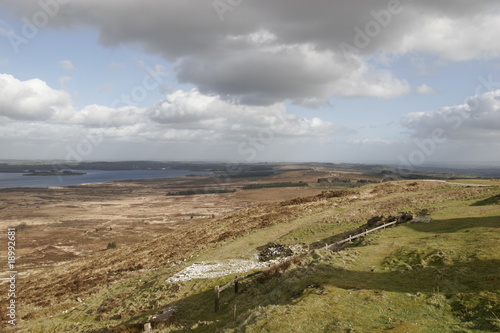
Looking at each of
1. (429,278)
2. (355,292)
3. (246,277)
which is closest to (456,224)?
(429,278)

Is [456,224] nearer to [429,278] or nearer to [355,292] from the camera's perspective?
[429,278]

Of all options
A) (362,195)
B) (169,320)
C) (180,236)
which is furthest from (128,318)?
(362,195)

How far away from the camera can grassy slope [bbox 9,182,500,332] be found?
11.8 m

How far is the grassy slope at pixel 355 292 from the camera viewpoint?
11820mm

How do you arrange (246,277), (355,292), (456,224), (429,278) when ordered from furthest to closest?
1. (456,224)
2. (246,277)
3. (429,278)
4. (355,292)

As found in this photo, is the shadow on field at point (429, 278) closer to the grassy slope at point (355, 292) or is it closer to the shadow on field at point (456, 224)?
the grassy slope at point (355, 292)

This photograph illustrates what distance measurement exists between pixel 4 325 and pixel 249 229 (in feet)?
92.4

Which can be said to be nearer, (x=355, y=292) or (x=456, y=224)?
(x=355, y=292)

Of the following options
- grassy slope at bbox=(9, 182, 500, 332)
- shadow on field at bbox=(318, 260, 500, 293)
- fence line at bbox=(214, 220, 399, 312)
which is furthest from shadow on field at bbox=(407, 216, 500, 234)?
shadow on field at bbox=(318, 260, 500, 293)

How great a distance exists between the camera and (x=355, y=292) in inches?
572

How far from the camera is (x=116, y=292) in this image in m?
28.4

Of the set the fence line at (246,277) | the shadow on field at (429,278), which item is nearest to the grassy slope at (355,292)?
the shadow on field at (429,278)

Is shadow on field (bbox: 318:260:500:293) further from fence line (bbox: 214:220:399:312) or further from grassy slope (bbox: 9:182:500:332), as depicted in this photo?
fence line (bbox: 214:220:399:312)

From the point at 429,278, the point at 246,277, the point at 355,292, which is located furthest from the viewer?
the point at 246,277
